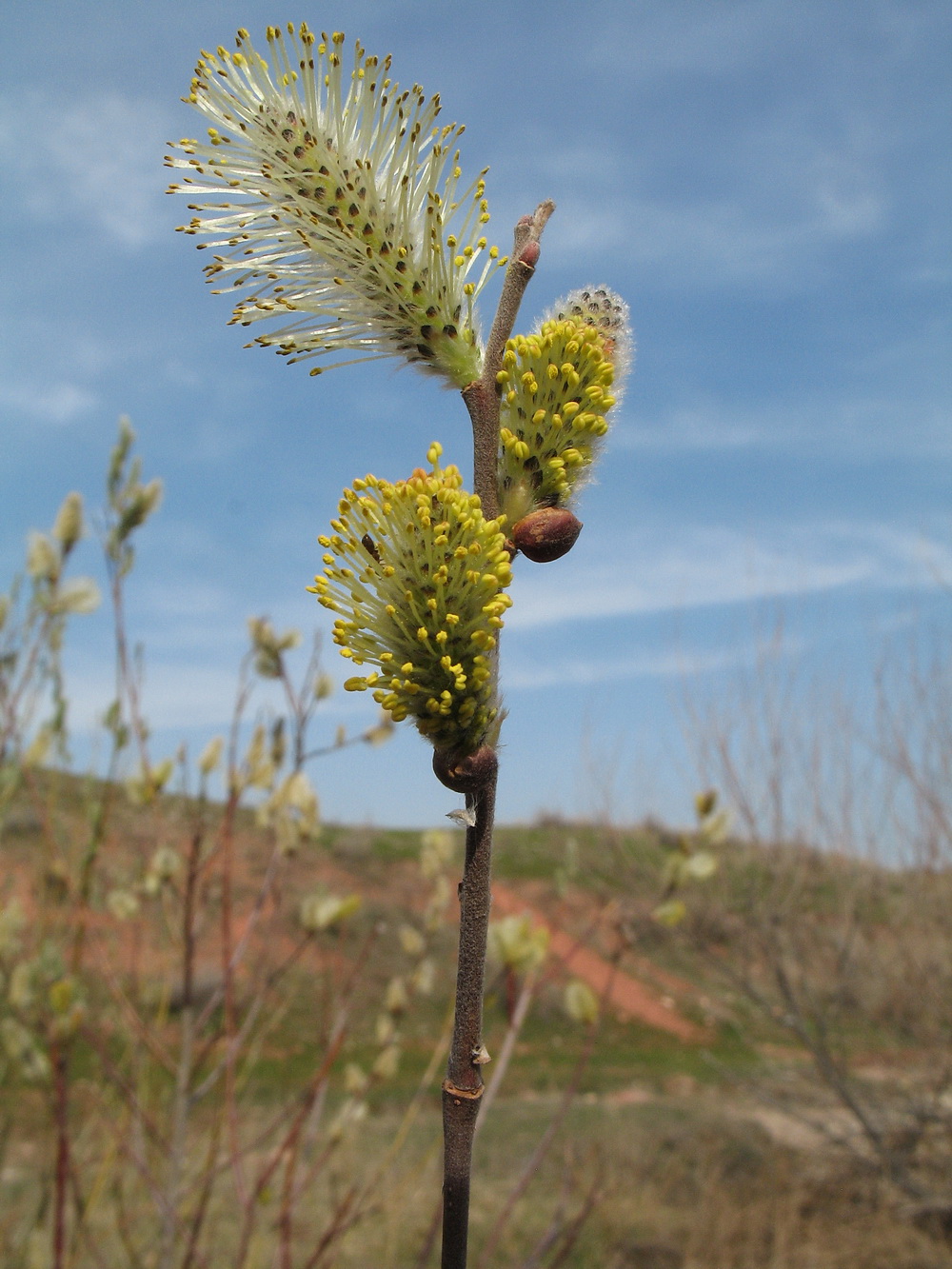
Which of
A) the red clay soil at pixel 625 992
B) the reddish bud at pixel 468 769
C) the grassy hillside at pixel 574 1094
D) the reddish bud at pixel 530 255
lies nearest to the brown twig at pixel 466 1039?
the reddish bud at pixel 468 769

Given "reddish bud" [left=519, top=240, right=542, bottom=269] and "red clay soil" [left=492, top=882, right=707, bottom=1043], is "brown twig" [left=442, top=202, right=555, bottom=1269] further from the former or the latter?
"red clay soil" [left=492, top=882, right=707, bottom=1043]

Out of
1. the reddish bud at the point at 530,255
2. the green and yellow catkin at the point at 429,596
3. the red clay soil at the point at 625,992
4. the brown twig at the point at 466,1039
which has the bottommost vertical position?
the red clay soil at the point at 625,992

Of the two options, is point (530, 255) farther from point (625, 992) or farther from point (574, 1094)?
point (625, 992)

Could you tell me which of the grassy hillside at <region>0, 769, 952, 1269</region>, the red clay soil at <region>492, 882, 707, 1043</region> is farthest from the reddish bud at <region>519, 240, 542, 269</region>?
the red clay soil at <region>492, 882, 707, 1043</region>

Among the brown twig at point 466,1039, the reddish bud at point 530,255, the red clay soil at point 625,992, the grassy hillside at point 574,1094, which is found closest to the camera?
the brown twig at point 466,1039

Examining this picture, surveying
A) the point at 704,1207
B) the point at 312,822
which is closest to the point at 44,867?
the point at 312,822

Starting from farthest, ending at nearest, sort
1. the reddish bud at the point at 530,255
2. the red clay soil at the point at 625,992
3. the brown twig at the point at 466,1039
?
the red clay soil at the point at 625,992
the reddish bud at the point at 530,255
the brown twig at the point at 466,1039

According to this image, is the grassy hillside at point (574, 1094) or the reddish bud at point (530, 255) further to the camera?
the grassy hillside at point (574, 1094)

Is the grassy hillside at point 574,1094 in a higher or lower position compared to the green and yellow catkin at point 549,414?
lower

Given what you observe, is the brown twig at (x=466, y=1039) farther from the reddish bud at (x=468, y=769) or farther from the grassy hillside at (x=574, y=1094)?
the grassy hillside at (x=574, y=1094)
